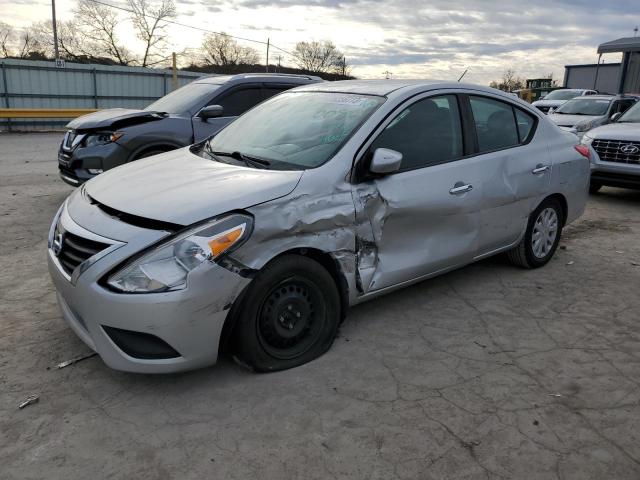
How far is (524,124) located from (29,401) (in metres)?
4.26

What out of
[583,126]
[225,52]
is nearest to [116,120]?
[583,126]

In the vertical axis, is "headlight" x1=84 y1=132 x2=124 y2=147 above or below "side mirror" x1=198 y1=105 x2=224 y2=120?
below

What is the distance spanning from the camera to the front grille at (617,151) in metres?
8.27

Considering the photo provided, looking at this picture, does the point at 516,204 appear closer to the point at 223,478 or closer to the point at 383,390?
the point at 383,390

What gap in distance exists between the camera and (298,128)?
391 centimetres

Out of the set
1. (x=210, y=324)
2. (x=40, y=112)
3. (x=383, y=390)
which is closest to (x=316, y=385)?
(x=383, y=390)

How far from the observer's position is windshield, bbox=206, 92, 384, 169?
358cm

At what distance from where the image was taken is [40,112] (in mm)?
18234

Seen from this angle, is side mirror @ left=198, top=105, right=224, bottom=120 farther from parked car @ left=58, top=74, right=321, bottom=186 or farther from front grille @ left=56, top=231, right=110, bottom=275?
front grille @ left=56, top=231, right=110, bottom=275

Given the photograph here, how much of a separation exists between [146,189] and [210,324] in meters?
0.98

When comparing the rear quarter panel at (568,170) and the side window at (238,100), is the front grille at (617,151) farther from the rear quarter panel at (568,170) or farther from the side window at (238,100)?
the side window at (238,100)

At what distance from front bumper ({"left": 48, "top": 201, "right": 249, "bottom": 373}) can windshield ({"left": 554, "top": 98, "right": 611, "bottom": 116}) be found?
13.3 m

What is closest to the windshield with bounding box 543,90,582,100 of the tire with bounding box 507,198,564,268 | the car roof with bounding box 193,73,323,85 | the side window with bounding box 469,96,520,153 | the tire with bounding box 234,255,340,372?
the car roof with bounding box 193,73,323,85

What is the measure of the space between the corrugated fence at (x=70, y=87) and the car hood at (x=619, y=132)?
17.8 m
